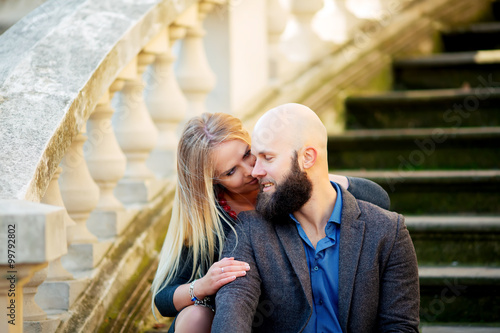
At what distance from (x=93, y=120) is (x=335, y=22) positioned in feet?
8.41

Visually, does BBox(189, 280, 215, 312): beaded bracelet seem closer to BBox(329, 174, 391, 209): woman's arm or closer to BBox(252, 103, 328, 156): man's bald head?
BBox(252, 103, 328, 156): man's bald head

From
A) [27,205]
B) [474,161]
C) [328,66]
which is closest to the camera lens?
[27,205]

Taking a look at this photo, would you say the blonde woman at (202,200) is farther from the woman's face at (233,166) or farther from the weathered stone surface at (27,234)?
the weathered stone surface at (27,234)

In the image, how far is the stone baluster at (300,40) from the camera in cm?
455

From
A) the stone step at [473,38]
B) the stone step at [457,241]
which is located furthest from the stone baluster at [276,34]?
the stone step at [457,241]

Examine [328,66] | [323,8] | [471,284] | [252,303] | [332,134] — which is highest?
[323,8]

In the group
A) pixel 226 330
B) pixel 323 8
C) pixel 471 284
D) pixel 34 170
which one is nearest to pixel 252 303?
pixel 226 330

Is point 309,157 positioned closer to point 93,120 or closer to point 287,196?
point 287,196

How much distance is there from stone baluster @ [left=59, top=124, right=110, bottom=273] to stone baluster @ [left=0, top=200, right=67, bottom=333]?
859 mm

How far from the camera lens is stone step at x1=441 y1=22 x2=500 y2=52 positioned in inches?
193

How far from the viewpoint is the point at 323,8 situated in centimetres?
475

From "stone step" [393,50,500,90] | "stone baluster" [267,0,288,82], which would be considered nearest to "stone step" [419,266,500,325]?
"stone step" [393,50,500,90]

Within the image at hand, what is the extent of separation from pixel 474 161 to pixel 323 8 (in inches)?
63.4

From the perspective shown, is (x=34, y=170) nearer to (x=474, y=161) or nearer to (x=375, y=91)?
(x=474, y=161)
